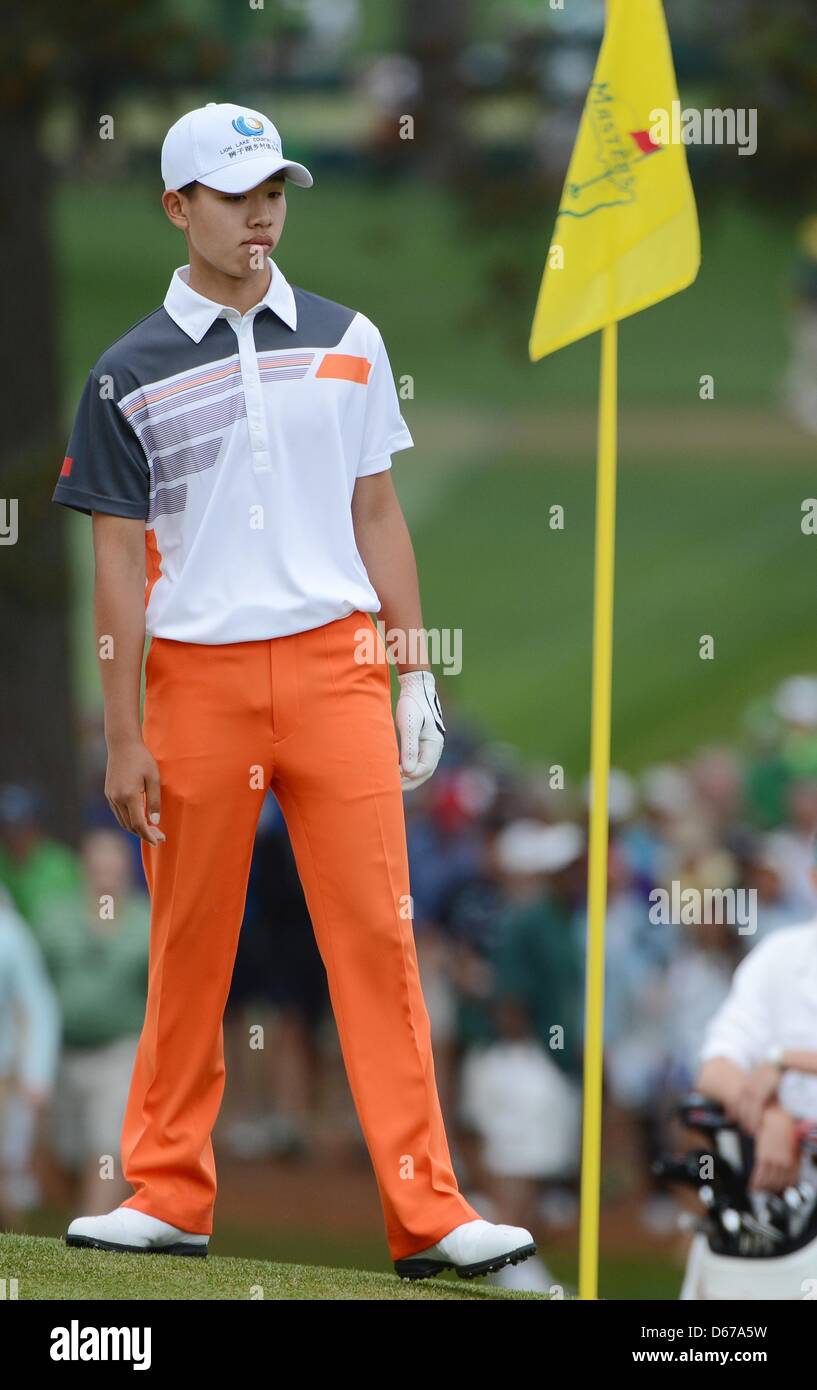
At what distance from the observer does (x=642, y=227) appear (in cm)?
541

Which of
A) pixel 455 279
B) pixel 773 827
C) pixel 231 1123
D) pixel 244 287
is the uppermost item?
pixel 455 279

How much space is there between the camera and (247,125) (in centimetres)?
472

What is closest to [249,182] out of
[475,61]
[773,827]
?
[475,61]

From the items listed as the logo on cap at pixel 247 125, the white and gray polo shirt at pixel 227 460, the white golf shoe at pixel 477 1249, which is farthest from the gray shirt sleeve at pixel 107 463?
the white golf shoe at pixel 477 1249

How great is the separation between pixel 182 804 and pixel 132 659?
0.30 metres

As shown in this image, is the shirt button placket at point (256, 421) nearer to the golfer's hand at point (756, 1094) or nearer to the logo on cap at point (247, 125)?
the logo on cap at point (247, 125)

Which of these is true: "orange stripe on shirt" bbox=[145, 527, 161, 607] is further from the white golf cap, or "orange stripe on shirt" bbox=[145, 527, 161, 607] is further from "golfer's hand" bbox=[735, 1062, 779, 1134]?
"golfer's hand" bbox=[735, 1062, 779, 1134]

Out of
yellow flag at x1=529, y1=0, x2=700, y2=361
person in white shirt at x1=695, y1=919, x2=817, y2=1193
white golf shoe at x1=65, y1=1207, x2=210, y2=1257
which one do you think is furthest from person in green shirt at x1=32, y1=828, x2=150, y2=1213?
yellow flag at x1=529, y1=0, x2=700, y2=361

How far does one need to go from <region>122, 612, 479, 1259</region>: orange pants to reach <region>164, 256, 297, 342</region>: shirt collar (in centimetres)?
62

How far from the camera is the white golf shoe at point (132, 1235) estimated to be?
495cm

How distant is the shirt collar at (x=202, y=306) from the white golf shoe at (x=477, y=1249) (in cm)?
183

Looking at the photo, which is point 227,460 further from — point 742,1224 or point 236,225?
point 742,1224

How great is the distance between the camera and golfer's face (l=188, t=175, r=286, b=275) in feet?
15.4
